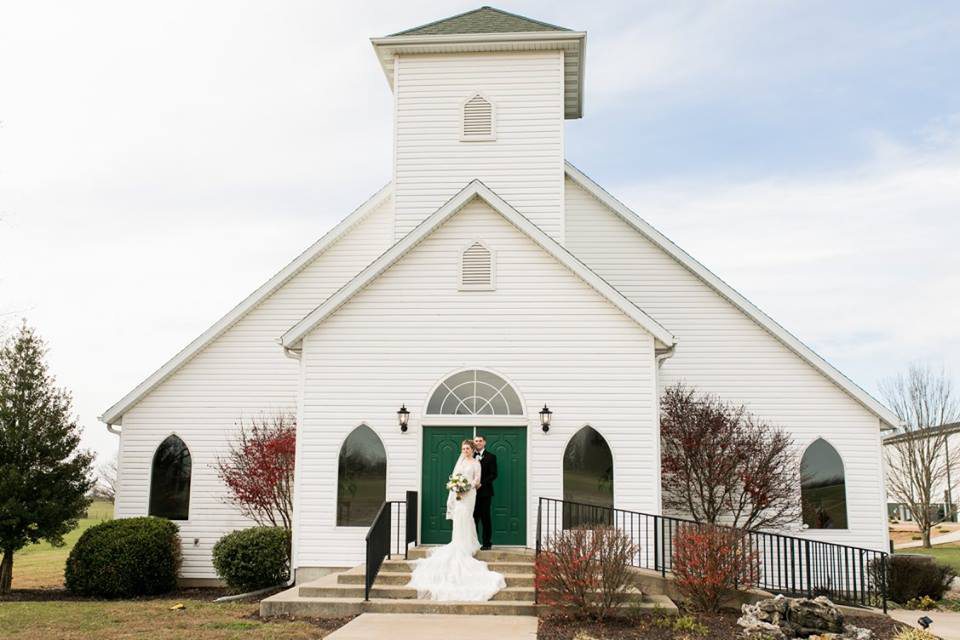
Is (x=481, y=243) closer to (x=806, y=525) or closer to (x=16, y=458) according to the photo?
(x=806, y=525)

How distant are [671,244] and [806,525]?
6282 mm

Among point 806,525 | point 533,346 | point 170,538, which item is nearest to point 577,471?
point 533,346

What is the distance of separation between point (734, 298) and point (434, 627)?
417 inches

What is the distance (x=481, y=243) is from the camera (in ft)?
53.4

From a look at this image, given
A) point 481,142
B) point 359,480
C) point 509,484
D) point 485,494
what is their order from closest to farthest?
point 485,494
point 509,484
point 359,480
point 481,142

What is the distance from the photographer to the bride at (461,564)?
13047mm

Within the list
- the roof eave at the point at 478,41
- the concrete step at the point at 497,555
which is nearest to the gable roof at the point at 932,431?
the roof eave at the point at 478,41

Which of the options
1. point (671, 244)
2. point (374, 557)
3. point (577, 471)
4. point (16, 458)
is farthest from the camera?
point (671, 244)

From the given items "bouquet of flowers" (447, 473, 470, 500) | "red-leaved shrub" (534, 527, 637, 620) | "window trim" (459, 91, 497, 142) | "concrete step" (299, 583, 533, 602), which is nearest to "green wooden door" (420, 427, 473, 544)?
"bouquet of flowers" (447, 473, 470, 500)

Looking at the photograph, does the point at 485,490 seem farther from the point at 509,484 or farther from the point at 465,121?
the point at 465,121

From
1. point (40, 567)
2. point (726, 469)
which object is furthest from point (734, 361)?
point (40, 567)

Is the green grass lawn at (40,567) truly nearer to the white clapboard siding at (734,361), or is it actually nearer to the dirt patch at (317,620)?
the dirt patch at (317,620)

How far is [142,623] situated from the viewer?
12.5m

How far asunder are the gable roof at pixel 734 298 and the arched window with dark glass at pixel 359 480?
25.0 feet
